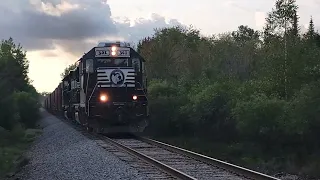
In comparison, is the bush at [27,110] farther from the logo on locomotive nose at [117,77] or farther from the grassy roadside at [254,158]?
the grassy roadside at [254,158]

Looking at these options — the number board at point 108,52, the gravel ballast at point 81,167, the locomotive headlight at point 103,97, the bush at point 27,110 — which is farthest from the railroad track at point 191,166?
the bush at point 27,110

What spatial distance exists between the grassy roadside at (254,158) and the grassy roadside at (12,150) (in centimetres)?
682

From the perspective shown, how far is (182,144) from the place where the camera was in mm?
22484

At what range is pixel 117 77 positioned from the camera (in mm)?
22781

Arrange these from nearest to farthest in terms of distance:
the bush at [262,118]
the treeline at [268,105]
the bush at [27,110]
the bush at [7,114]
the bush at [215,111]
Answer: the treeline at [268,105], the bush at [262,118], the bush at [215,111], the bush at [7,114], the bush at [27,110]

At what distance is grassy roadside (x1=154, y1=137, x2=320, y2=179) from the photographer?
14.8 m

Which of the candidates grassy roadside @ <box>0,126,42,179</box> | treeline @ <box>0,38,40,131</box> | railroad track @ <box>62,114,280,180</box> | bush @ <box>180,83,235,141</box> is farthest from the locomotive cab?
treeline @ <box>0,38,40,131</box>

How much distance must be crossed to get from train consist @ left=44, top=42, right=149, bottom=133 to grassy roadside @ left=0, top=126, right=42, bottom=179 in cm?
375

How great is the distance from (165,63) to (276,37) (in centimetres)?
1271

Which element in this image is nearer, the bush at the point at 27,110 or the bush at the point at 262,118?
the bush at the point at 262,118

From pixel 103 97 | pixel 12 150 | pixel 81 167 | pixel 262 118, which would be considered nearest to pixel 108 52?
pixel 103 97

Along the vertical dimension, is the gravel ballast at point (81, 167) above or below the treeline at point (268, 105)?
below

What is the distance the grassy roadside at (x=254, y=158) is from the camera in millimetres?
14836

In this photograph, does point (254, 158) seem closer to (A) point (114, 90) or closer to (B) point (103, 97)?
(A) point (114, 90)
